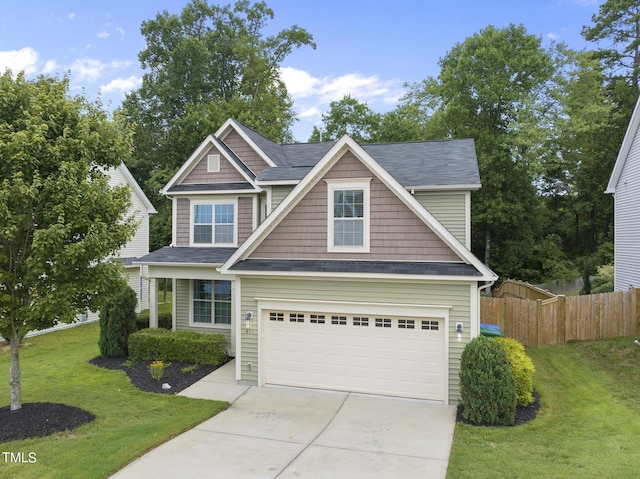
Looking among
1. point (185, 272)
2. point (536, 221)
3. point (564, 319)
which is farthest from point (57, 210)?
point (536, 221)

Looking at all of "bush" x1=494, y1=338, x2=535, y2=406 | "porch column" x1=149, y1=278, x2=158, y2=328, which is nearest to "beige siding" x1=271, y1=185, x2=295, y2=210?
"porch column" x1=149, y1=278, x2=158, y2=328

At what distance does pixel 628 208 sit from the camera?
18.1 meters

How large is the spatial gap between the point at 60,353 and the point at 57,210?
9.15m

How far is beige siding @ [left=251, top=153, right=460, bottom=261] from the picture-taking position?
34.9ft

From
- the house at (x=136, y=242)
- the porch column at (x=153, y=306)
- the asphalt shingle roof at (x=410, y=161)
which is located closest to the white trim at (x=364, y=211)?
the asphalt shingle roof at (x=410, y=161)

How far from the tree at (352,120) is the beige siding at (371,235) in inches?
877

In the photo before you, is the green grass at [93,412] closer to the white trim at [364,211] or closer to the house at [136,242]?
the white trim at [364,211]

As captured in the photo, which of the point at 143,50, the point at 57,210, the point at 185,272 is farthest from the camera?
the point at 143,50

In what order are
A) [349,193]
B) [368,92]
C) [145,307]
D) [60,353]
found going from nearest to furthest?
[349,193], [60,353], [145,307], [368,92]

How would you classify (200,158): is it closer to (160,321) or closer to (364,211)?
(160,321)

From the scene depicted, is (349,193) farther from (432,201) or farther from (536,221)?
(536,221)

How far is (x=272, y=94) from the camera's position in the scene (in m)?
34.5

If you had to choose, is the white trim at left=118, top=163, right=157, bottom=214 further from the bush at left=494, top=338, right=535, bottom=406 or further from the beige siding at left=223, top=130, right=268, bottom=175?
the bush at left=494, top=338, right=535, bottom=406

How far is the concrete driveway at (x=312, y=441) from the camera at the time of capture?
712cm
